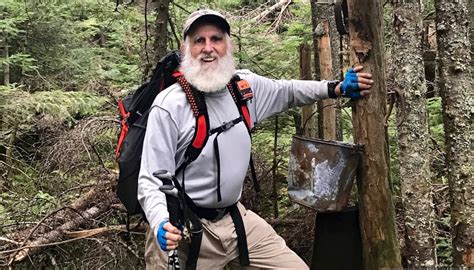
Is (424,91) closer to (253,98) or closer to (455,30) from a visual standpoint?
(455,30)

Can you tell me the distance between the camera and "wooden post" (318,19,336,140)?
6512 millimetres

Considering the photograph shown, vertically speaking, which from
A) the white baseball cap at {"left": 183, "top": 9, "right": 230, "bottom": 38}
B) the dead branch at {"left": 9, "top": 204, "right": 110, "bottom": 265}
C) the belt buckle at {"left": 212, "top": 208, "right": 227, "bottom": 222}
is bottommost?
the dead branch at {"left": 9, "top": 204, "right": 110, "bottom": 265}

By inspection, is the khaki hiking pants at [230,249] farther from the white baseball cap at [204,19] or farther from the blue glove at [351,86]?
the white baseball cap at [204,19]

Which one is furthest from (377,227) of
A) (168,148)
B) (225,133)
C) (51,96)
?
(51,96)

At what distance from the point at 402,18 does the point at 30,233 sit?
16.0 feet

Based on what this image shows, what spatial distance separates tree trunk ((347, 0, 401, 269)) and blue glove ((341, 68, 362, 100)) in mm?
66

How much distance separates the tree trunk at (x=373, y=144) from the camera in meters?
3.31

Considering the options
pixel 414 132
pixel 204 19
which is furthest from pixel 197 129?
pixel 414 132

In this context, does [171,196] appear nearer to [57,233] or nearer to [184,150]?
[184,150]

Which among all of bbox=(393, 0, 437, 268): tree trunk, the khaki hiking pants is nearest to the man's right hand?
the khaki hiking pants

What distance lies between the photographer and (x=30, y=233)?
5926mm

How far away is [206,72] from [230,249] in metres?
1.31

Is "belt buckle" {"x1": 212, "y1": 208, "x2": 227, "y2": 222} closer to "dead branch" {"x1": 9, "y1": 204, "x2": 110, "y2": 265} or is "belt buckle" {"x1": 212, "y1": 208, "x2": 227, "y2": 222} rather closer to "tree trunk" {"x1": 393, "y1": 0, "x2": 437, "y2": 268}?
"tree trunk" {"x1": 393, "y1": 0, "x2": 437, "y2": 268}

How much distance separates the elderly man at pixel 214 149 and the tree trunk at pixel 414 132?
1.34 m
